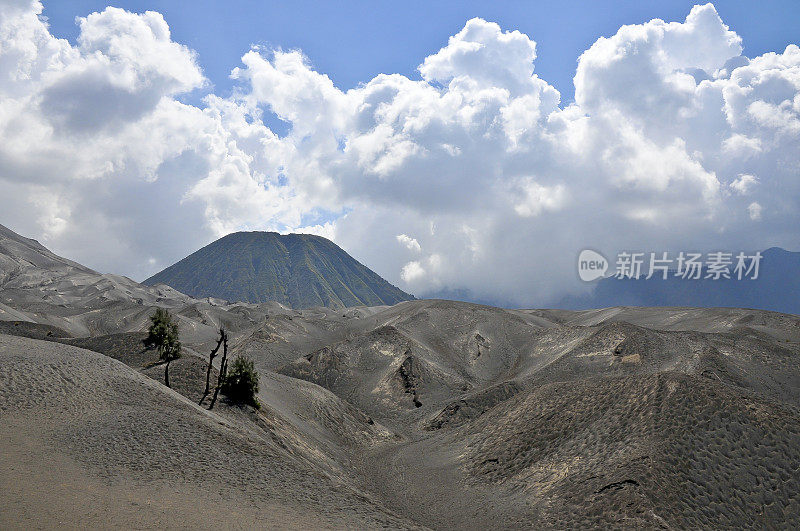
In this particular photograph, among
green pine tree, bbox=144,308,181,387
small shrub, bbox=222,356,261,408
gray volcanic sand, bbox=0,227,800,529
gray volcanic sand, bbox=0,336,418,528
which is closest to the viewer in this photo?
gray volcanic sand, bbox=0,336,418,528

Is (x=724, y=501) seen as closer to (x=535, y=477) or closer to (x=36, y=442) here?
(x=535, y=477)

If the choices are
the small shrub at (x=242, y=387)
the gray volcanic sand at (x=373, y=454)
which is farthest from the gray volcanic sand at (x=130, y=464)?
the small shrub at (x=242, y=387)

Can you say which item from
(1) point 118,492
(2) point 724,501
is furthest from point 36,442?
(2) point 724,501

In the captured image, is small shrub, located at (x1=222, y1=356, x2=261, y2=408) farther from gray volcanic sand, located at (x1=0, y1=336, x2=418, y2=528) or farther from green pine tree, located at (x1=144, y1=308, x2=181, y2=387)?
green pine tree, located at (x1=144, y1=308, x2=181, y2=387)

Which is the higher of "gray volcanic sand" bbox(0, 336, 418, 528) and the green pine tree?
the green pine tree

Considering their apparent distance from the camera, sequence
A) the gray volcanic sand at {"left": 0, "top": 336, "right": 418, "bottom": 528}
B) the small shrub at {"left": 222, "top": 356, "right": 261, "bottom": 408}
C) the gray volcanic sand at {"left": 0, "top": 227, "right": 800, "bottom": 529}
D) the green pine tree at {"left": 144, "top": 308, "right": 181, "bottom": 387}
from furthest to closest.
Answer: the green pine tree at {"left": 144, "top": 308, "right": 181, "bottom": 387} → the small shrub at {"left": 222, "top": 356, "right": 261, "bottom": 408} → the gray volcanic sand at {"left": 0, "top": 227, "right": 800, "bottom": 529} → the gray volcanic sand at {"left": 0, "top": 336, "right": 418, "bottom": 528}

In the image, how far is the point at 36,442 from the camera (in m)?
18.1

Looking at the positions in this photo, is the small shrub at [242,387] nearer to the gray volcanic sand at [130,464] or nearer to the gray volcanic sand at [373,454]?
the gray volcanic sand at [373,454]

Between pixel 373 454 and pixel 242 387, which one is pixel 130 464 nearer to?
pixel 242 387

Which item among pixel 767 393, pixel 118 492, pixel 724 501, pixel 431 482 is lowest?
pixel 431 482

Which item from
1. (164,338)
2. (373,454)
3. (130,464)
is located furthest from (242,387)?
(130,464)

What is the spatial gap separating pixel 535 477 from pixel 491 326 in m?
63.4

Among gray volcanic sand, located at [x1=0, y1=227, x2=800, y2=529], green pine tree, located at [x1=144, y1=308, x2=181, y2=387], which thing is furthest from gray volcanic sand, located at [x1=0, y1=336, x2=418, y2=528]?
green pine tree, located at [x1=144, y1=308, x2=181, y2=387]

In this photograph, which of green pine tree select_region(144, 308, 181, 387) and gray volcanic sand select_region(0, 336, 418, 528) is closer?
gray volcanic sand select_region(0, 336, 418, 528)
